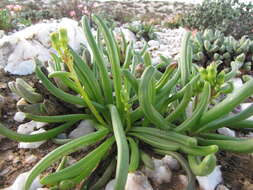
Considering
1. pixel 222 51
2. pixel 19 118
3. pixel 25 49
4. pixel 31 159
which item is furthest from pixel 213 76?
pixel 25 49

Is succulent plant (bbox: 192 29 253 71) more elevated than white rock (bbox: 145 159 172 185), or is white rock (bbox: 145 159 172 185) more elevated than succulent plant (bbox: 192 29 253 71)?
succulent plant (bbox: 192 29 253 71)

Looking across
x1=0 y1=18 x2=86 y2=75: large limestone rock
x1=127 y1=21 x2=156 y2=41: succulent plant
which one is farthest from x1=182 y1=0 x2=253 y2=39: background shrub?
x1=0 y1=18 x2=86 y2=75: large limestone rock

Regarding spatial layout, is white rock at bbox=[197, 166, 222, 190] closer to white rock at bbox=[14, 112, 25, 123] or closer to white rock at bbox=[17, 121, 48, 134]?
white rock at bbox=[17, 121, 48, 134]

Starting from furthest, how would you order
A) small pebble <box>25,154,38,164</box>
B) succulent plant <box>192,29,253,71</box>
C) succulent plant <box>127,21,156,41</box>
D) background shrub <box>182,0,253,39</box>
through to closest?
background shrub <box>182,0,253,39</box>, succulent plant <box>127,21,156,41</box>, succulent plant <box>192,29,253,71</box>, small pebble <box>25,154,38,164</box>

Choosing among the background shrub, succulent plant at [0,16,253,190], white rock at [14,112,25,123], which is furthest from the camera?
the background shrub

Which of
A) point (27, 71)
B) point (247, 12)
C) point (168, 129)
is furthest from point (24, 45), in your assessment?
point (247, 12)

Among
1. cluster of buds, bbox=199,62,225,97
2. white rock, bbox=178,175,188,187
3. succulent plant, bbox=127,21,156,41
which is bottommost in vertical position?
white rock, bbox=178,175,188,187

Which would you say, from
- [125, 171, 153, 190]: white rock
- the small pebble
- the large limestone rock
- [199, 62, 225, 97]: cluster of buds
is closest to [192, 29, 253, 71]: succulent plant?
the large limestone rock

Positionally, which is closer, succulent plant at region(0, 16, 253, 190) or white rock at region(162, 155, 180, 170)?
succulent plant at region(0, 16, 253, 190)
